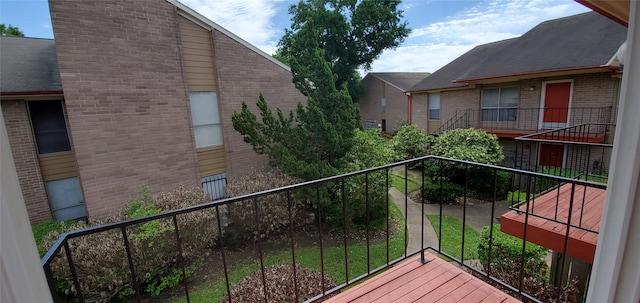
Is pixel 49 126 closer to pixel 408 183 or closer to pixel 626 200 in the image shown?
pixel 626 200

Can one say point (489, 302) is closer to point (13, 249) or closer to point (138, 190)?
point (13, 249)

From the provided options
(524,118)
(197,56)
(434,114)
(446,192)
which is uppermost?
(197,56)

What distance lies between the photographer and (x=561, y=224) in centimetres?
284

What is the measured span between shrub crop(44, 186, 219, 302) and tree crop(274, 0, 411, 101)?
54.9 ft

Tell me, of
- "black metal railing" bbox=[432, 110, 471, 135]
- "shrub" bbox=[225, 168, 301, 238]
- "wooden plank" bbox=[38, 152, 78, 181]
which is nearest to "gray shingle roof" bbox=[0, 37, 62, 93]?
"wooden plank" bbox=[38, 152, 78, 181]

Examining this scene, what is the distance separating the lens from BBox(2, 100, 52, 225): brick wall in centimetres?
602

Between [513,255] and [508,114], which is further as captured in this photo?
[508,114]

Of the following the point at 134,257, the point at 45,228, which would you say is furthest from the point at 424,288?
the point at 45,228

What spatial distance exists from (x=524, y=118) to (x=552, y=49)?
2.38m

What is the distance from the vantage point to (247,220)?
569 cm

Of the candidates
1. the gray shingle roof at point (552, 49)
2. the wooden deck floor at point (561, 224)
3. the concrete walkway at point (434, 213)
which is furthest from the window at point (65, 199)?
the gray shingle roof at point (552, 49)

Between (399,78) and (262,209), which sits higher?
(399,78)

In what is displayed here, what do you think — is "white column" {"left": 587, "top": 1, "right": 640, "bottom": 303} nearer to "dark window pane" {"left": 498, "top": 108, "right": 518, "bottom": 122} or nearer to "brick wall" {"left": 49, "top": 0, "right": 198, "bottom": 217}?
"brick wall" {"left": 49, "top": 0, "right": 198, "bottom": 217}

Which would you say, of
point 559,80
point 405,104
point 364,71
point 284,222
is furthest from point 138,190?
point 364,71
